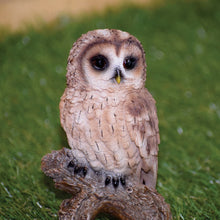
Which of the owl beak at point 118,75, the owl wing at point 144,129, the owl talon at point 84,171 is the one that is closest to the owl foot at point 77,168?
the owl talon at point 84,171

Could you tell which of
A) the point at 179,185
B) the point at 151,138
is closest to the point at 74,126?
the point at 151,138

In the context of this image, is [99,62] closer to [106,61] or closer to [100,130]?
[106,61]

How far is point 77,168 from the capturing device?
53.9 inches

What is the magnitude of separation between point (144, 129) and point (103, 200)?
324 millimetres

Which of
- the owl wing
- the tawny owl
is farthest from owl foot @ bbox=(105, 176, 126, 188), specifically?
the owl wing

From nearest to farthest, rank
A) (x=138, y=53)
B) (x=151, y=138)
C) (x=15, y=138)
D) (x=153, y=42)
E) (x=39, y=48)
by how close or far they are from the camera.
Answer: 1. (x=138, y=53)
2. (x=151, y=138)
3. (x=15, y=138)
4. (x=39, y=48)
5. (x=153, y=42)

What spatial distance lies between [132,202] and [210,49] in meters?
2.27

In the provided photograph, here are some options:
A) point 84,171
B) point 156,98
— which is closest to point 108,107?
point 84,171

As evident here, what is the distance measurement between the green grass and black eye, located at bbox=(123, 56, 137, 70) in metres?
0.75

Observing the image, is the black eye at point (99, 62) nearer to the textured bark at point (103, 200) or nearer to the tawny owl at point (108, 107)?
the tawny owl at point (108, 107)

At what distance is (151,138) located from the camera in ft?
4.54

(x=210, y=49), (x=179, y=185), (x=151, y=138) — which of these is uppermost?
(x=210, y=49)

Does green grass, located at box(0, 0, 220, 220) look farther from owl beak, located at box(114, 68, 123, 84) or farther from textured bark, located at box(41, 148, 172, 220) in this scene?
owl beak, located at box(114, 68, 123, 84)

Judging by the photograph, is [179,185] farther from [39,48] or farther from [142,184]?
[39,48]
